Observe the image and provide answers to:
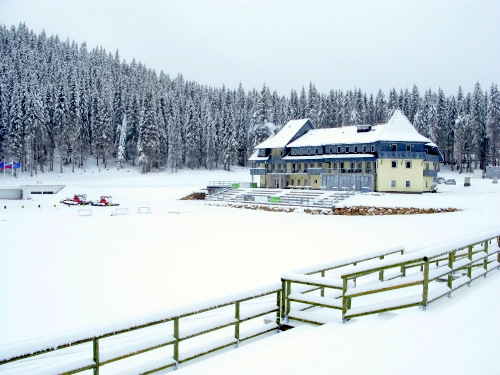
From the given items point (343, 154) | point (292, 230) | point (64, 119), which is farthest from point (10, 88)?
point (292, 230)

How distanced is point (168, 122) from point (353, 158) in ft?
186

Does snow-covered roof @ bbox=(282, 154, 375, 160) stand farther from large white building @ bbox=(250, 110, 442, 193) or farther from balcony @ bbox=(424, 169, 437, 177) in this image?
balcony @ bbox=(424, 169, 437, 177)

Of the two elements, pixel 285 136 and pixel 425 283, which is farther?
pixel 285 136

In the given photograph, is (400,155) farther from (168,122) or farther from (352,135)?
(168,122)

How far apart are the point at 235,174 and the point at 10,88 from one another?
199 feet

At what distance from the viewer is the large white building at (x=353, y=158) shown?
170 ft

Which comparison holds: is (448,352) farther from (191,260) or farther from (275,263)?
(191,260)

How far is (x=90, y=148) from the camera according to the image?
323ft

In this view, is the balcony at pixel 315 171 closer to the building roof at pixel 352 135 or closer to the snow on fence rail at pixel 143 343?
the building roof at pixel 352 135

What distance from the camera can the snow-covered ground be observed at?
44.5 ft

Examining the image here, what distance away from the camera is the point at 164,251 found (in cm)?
2233

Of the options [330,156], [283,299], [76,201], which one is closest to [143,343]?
[283,299]

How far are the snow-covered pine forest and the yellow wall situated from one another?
43.1m

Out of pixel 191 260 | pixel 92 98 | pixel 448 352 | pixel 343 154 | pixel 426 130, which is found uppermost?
pixel 92 98
